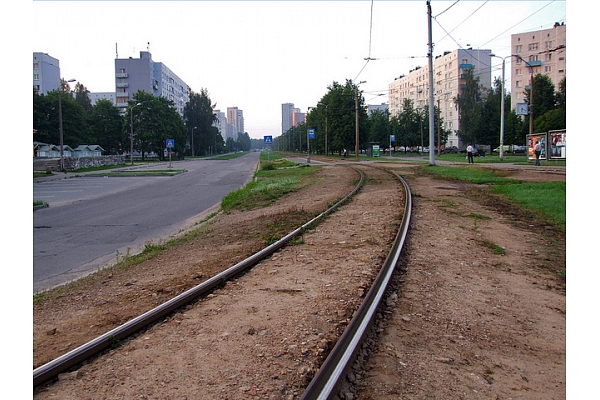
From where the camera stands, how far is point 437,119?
69.1m

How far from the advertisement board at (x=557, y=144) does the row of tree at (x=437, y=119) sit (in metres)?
23.5

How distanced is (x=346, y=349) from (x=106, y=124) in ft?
286

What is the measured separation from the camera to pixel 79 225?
43.8 feet

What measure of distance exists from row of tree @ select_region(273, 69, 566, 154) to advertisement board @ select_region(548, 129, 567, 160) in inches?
925

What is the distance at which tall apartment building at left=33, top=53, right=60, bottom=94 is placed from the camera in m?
97.8

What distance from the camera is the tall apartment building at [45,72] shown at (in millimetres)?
97812

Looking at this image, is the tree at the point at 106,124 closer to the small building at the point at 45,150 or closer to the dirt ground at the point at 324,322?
the small building at the point at 45,150

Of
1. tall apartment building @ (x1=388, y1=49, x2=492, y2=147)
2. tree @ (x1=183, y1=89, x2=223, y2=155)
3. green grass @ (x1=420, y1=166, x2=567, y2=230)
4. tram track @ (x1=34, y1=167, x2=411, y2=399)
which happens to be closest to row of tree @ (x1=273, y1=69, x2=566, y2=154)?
tall apartment building @ (x1=388, y1=49, x2=492, y2=147)

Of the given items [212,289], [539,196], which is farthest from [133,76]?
[212,289]

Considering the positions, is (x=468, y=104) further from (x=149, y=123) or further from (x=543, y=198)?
(x=543, y=198)

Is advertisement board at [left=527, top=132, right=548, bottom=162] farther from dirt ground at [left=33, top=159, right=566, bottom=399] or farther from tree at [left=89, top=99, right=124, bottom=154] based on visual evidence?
tree at [left=89, top=99, right=124, bottom=154]
